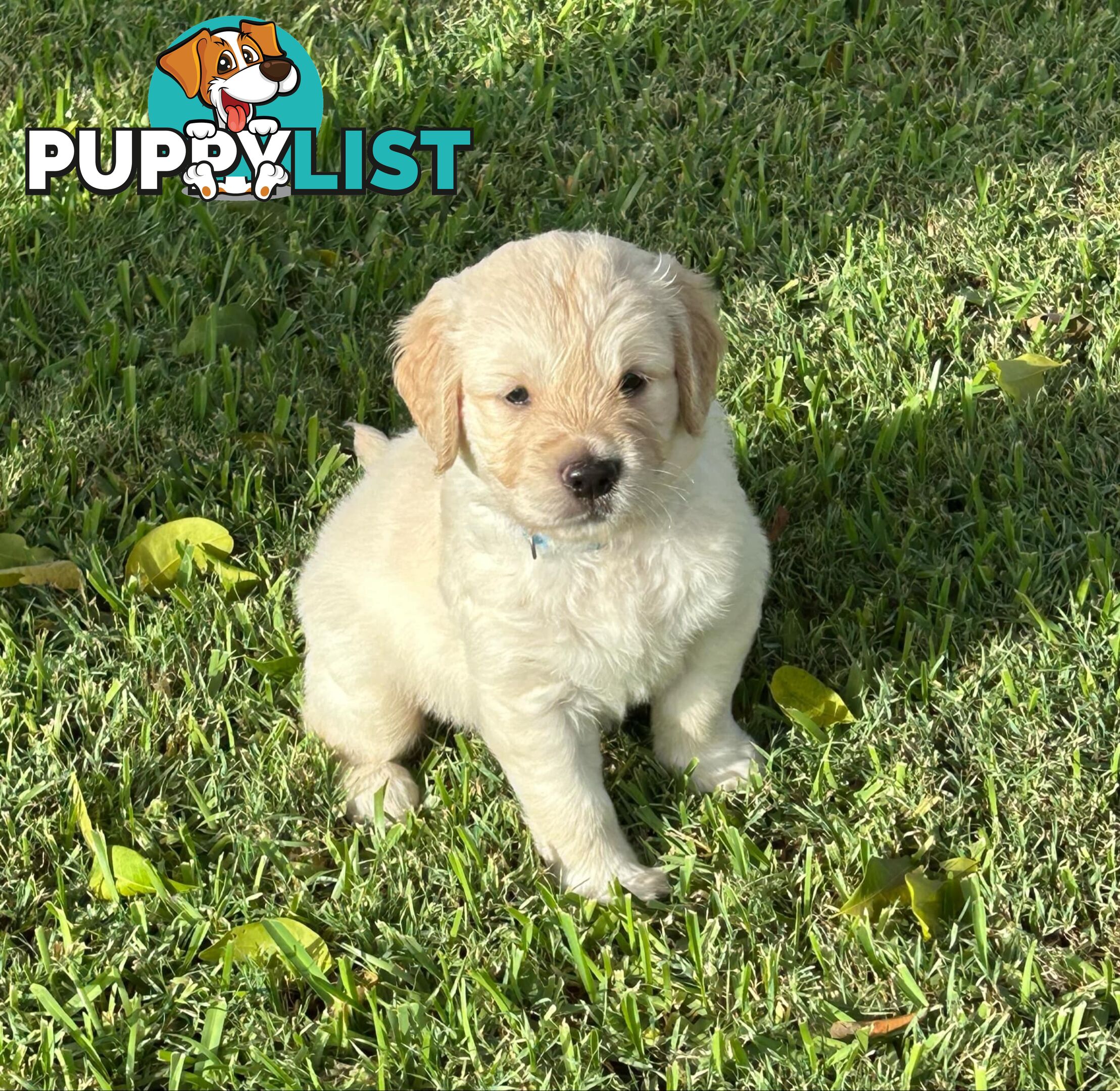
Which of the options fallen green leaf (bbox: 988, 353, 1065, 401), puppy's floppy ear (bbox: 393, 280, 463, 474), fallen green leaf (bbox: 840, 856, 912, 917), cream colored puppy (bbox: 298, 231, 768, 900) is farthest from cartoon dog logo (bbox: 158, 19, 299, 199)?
fallen green leaf (bbox: 840, 856, 912, 917)

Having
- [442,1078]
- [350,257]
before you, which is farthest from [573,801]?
[350,257]

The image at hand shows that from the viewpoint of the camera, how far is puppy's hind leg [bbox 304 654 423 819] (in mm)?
3379

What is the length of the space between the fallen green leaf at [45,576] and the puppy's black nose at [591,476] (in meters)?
1.90

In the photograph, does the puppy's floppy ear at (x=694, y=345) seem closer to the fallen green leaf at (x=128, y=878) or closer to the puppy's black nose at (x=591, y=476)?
the puppy's black nose at (x=591, y=476)

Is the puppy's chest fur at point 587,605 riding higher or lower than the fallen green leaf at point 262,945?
higher

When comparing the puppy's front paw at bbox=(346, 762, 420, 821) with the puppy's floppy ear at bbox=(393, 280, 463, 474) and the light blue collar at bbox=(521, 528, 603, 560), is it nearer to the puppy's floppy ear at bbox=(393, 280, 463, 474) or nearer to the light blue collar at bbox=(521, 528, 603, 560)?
the light blue collar at bbox=(521, 528, 603, 560)

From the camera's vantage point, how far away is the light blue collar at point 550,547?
293 cm

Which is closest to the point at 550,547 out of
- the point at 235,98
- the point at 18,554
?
the point at 18,554

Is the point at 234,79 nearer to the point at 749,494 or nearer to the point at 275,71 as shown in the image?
the point at 275,71

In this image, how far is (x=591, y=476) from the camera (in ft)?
8.70

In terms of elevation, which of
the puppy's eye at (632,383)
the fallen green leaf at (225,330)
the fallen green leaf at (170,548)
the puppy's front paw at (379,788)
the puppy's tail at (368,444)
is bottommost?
the puppy's front paw at (379,788)

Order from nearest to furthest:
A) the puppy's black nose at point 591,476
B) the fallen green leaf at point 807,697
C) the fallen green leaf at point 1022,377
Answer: the puppy's black nose at point 591,476
the fallen green leaf at point 807,697
the fallen green leaf at point 1022,377

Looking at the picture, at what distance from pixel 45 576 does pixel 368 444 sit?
1.04 m

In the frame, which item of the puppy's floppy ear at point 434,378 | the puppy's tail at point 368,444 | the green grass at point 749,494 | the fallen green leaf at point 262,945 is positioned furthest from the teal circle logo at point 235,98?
the fallen green leaf at point 262,945
